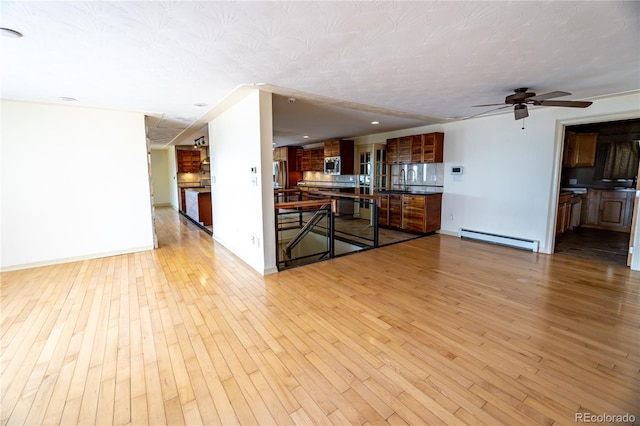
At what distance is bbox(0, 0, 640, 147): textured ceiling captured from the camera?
5.92ft

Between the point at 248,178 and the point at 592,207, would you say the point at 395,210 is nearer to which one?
the point at 248,178

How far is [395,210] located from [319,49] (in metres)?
4.68

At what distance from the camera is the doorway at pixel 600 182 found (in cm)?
593

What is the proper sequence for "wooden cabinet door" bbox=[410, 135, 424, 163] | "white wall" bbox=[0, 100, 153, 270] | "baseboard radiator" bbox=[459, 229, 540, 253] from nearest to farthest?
"white wall" bbox=[0, 100, 153, 270] → "baseboard radiator" bbox=[459, 229, 540, 253] → "wooden cabinet door" bbox=[410, 135, 424, 163]

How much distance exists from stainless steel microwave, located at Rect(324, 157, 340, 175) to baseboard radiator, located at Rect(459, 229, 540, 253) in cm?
375

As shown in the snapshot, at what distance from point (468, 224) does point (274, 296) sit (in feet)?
14.6

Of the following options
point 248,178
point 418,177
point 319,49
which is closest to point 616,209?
point 418,177

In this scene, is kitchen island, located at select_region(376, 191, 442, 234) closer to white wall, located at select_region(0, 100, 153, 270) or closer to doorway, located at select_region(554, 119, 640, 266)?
doorway, located at select_region(554, 119, 640, 266)

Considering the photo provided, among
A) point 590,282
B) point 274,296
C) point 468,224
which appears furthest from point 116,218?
point 590,282

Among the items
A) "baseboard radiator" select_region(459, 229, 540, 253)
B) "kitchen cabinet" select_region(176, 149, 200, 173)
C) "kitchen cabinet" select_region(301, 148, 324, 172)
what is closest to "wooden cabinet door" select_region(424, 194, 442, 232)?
"baseboard radiator" select_region(459, 229, 540, 253)

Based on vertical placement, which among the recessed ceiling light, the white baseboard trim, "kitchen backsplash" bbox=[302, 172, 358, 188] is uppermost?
the recessed ceiling light

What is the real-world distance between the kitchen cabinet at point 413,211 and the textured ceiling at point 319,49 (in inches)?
99.5

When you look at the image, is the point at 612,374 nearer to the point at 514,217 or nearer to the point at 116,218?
the point at 514,217

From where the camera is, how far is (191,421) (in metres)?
1.58
